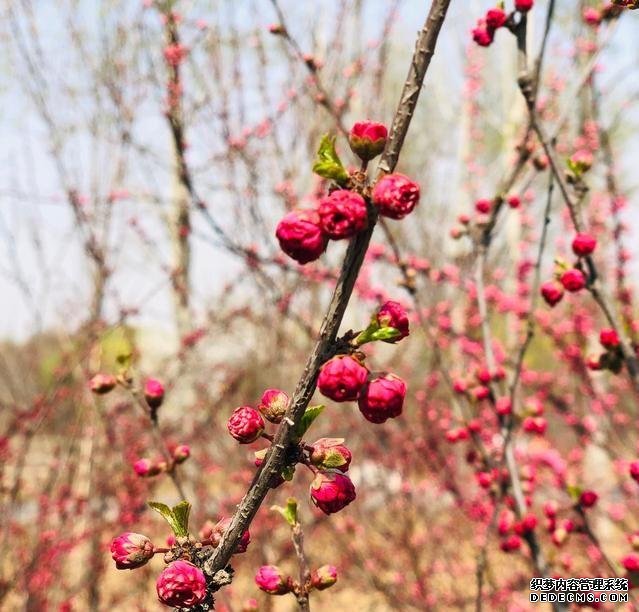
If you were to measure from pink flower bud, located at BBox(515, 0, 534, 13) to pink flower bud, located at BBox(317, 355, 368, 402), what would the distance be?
1.32 meters

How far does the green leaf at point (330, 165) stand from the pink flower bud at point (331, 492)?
437 millimetres

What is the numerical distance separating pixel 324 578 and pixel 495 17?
4.83 feet

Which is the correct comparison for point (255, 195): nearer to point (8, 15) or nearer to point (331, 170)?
point (8, 15)

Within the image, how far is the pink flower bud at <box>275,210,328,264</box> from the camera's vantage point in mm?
763

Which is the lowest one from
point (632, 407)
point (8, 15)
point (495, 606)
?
point (495, 606)

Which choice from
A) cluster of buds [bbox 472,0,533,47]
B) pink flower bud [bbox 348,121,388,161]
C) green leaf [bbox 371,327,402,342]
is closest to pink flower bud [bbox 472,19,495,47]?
cluster of buds [bbox 472,0,533,47]

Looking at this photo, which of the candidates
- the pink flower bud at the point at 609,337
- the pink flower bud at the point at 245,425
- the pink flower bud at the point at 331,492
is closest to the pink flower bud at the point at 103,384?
the pink flower bud at the point at 245,425

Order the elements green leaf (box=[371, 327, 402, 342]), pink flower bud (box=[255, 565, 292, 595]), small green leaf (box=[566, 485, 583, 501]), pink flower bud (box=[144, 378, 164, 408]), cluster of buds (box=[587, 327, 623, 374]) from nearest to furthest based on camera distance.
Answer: green leaf (box=[371, 327, 402, 342]) < pink flower bud (box=[255, 565, 292, 595]) < pink flower bud (box=[144, 378, 164, 408]) < cluster of buds (box=[587, 327, 623, 374]) < small green leaf (box=[566, 485, 583, 501])

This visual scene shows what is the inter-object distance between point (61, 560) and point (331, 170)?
385 centimetres

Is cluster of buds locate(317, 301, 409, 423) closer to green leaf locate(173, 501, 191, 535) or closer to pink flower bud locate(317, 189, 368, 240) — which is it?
pink flower bud locate(317, 189, 368, 240)

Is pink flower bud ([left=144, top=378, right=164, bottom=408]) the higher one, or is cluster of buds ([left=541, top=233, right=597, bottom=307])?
cluster of buds ([left=541, top=233, right=597, bottom=307])

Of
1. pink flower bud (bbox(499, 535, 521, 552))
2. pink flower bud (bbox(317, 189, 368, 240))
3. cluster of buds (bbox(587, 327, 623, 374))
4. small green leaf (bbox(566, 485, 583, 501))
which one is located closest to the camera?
pink flower bud (bbox(317, 189, 368, 240))

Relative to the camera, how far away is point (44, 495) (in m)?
3.66

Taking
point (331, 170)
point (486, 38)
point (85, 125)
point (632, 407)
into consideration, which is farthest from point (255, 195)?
point (632, 407)
